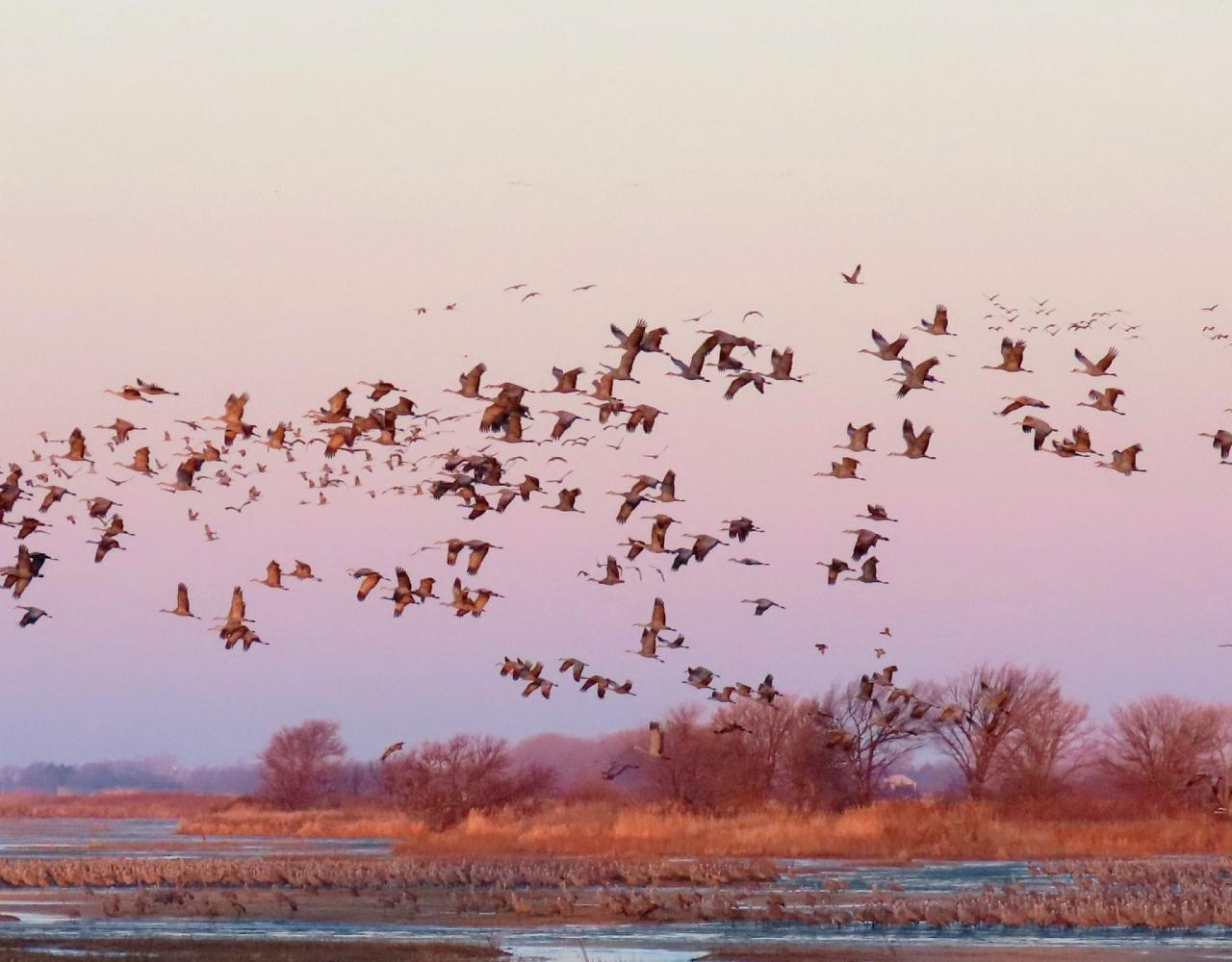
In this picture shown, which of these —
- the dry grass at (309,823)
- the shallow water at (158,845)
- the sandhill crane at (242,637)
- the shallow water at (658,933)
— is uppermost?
the sandhill crane at (242,637)

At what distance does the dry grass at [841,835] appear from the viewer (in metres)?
67.6

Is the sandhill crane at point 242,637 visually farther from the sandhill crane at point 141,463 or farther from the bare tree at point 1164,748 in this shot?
the bare tree at point 1164,748

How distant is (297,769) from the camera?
11631 cm

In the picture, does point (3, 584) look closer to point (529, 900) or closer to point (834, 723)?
point (529, 900)

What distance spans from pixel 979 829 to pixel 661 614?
131 ft

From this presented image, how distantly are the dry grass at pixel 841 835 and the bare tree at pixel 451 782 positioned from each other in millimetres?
1159

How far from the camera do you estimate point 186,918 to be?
4638cm

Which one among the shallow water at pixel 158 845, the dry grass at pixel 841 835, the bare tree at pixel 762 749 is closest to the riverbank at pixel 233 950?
the dry grass at pixel 841 835

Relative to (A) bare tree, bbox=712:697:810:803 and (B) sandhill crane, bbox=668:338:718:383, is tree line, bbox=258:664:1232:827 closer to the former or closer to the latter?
(A) bare tree, bbox=712:697:810:803

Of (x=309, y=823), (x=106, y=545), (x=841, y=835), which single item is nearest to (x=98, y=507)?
(x=106, y=545)

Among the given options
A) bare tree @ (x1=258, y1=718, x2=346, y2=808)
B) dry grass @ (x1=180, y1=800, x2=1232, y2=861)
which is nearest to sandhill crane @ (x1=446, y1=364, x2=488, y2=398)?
dry grass @ (x1=180, y1=800, x2=1232, y2=861)

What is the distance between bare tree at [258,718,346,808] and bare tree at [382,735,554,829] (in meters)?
37.6

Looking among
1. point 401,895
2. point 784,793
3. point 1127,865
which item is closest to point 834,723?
point 784,793

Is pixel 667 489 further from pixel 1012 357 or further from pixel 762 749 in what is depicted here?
pixel 762 749
